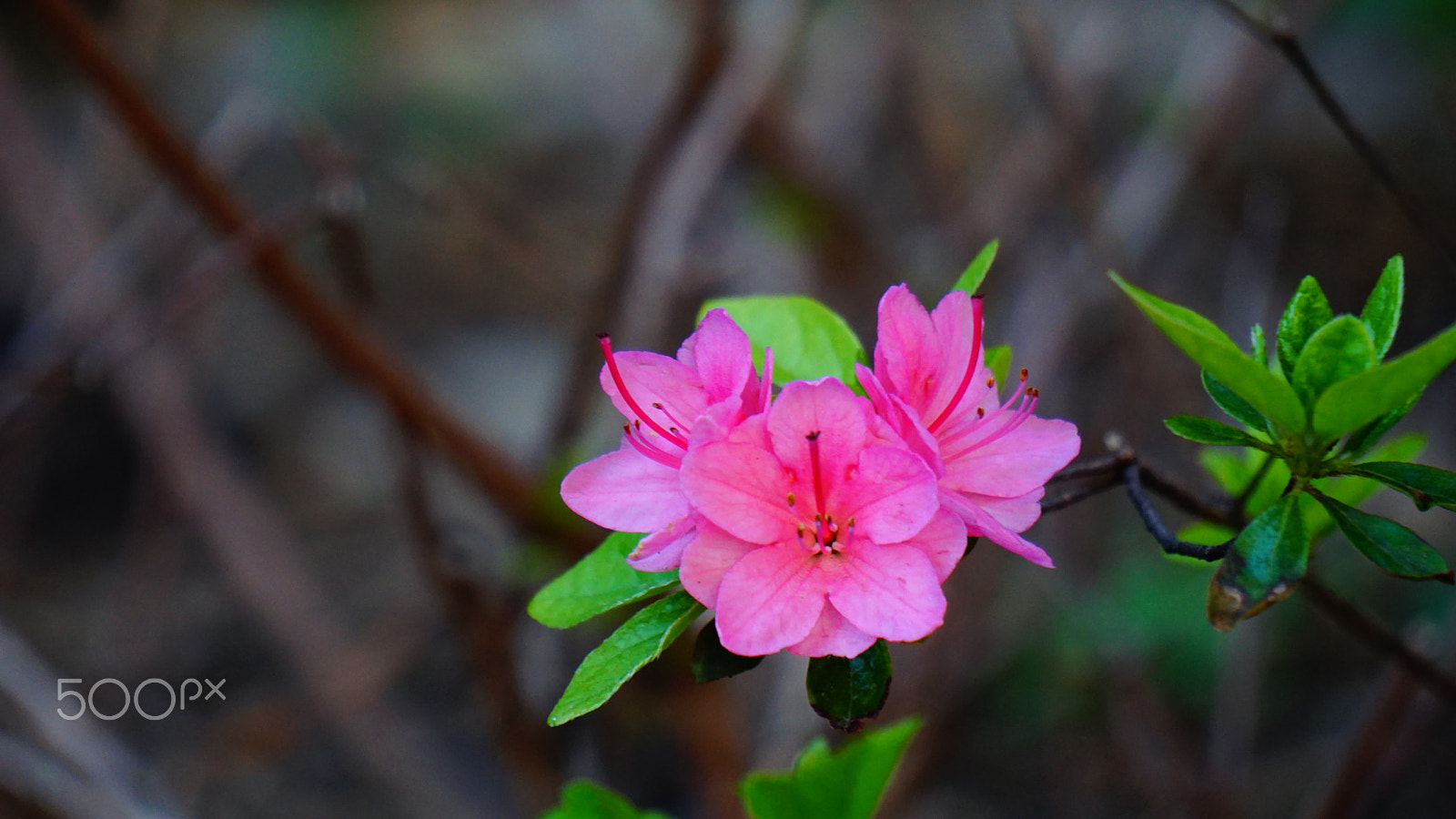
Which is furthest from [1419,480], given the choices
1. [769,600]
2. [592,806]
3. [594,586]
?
[592,806]

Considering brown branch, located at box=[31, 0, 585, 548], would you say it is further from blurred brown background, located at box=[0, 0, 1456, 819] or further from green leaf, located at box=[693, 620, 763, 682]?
green leaf, located at box=[693, 620, 763, 682]

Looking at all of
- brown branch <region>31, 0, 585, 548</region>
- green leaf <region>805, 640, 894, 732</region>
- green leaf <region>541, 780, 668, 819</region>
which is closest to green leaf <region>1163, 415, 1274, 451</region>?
green leaf <region>805, 640, 894, 732</region>

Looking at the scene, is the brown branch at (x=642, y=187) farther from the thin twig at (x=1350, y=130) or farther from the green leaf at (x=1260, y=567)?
the green leaf at (x=1260, y=567)

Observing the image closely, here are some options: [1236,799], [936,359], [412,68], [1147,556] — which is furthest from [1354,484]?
[412,68]

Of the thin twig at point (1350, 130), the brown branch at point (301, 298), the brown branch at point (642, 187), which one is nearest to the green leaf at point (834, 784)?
the thin twig at point (1350, 130)

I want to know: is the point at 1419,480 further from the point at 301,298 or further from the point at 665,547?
the point at 301,298

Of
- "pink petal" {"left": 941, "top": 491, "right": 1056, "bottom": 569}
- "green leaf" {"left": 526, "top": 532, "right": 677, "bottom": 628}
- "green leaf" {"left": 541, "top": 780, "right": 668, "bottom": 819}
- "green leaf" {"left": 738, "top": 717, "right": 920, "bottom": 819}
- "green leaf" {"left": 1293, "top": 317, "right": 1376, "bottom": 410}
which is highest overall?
"green leaf" {"left": 1293, "top": 317, "right": 1376, "bottom": 410}

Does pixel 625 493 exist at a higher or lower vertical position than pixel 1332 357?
lower

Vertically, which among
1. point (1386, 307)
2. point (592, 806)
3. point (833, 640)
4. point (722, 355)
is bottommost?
point (592, 806)
